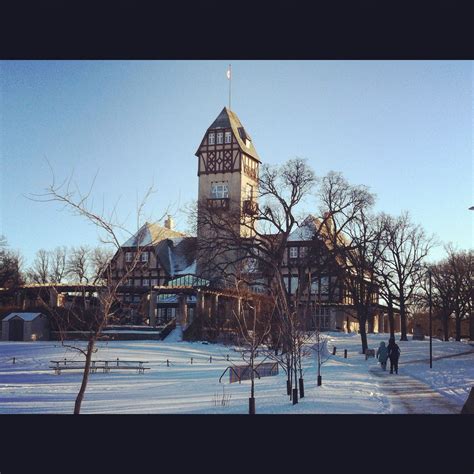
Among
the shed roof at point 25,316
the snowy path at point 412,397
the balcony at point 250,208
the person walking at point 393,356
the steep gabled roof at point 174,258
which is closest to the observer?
the snowy path at point 412,397

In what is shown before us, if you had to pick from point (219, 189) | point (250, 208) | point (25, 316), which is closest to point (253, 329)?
point (250, 208)

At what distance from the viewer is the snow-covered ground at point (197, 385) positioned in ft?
54.6

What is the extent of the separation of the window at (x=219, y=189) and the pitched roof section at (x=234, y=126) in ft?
14.4

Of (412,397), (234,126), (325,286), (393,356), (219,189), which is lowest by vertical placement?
(412,397)

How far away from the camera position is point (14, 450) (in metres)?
8.86

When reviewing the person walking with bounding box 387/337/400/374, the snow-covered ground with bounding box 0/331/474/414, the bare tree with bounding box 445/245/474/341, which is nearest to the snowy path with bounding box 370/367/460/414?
the snow-covered ground with bounding box 0/331/474/414

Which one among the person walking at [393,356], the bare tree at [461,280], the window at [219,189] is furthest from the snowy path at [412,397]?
the window at [219,189]

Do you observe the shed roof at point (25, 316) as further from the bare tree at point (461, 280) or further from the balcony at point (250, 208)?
the bare tree at point (461, 280)

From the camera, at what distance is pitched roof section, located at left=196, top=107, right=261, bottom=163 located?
68312 millimetres

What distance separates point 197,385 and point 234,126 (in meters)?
49.2

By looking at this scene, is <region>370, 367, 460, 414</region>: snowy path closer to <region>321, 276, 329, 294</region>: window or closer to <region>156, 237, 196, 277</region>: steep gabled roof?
<region>321, 276, 329, 294</region>: window

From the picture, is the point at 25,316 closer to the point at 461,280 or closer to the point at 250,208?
the point at 250,208

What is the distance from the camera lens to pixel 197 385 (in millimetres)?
23062
